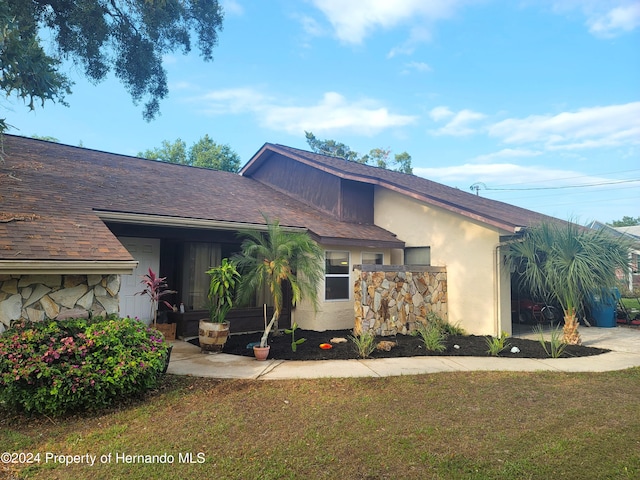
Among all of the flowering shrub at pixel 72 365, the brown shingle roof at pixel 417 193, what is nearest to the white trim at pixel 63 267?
the flowering shrub at pixel 72 365

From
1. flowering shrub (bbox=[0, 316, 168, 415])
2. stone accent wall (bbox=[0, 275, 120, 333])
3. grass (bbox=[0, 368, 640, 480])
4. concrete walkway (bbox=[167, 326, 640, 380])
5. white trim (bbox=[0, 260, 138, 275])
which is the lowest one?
grass (bbox=[0, 368, 640, 480])

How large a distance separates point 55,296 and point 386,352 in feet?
19.4

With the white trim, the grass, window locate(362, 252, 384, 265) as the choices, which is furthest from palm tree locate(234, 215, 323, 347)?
window locate(362, 252, 384, 265)

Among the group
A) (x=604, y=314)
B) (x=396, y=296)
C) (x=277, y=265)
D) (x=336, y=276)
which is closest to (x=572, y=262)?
(x=396, y=296)

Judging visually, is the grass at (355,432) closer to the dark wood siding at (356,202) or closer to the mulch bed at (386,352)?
the mulch bed at (386,352)

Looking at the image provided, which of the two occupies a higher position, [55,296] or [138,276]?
[138,276]

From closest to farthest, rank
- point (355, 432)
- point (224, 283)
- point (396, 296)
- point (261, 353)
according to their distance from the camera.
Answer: point (355, 432) → point (261, 353) → point (224, 283) → point (396, 296)

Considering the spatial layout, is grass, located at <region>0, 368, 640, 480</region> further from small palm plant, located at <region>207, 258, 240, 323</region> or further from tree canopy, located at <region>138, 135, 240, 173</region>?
tree canopy, located at <region>138, 135, 240, 173</region>

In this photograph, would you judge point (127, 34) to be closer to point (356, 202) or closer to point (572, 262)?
point (356, 202)

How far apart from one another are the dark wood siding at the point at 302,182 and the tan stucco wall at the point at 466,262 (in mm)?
2470

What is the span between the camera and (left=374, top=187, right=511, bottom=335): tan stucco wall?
9875 mm

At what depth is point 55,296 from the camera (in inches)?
226

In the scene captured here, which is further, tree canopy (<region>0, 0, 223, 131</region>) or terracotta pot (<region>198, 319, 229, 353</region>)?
tree canopy (<region>0, 0, 223, 131</region>)

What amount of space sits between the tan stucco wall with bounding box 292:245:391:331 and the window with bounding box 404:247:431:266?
5.53 feet
